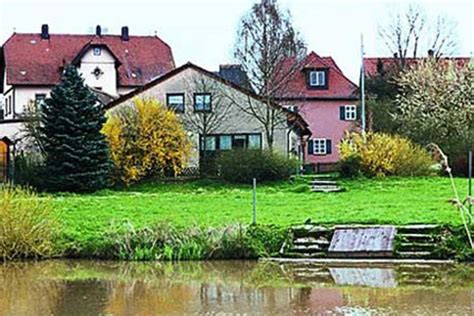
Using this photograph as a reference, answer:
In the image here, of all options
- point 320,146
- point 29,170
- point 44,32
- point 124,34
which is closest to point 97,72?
point 44,32

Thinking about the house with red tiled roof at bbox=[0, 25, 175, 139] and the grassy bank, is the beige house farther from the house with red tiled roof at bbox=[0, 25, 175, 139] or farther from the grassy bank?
the house with red tiled roof at bbox=[0, 25, 175, 139]

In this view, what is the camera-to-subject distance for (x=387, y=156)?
40031mm

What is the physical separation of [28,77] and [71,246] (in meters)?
42.5

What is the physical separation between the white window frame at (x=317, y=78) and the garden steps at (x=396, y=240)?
40515mm

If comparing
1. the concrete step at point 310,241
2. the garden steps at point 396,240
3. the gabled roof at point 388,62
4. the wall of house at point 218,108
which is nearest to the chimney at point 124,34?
the gabled roof at point 388,62

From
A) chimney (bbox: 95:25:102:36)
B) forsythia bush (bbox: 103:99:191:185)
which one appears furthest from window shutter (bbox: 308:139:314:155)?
forsythia bush (bbox: 103:99:191:185)

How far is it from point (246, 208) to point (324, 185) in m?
9.33

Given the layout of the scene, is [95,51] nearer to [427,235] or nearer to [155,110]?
[155,110]

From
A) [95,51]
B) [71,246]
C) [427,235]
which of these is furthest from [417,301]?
[95,51]

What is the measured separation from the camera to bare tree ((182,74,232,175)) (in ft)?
157

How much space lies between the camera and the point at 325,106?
211ft

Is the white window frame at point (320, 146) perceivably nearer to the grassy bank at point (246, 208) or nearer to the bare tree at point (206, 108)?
the bare tree at point (206, 108)

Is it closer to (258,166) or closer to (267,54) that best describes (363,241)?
(258,166)

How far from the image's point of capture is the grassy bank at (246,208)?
24.8m
